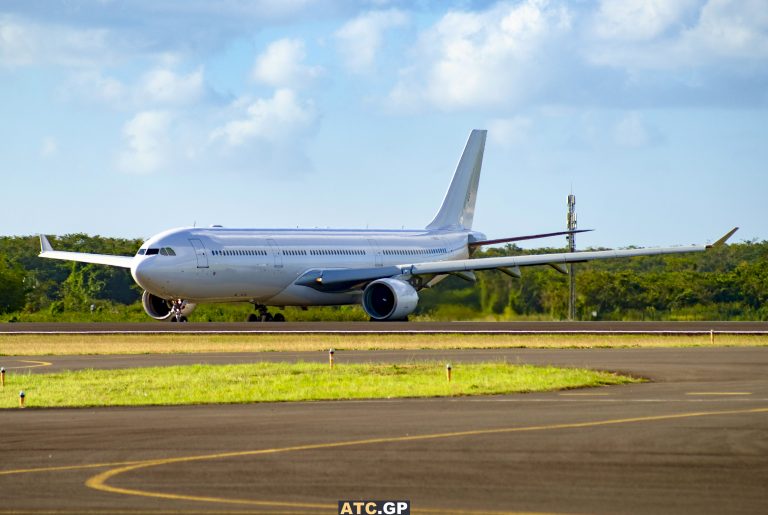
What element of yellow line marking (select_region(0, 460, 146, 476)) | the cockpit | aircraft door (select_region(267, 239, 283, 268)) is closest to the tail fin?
aircraft door (select_region(267, 239, 283, 268))

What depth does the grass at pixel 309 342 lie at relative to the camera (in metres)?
46.2

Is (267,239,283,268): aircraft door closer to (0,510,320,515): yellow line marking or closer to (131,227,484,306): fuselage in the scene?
(131,227,484,306): fuselage

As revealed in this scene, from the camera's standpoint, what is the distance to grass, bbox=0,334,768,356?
46.2m

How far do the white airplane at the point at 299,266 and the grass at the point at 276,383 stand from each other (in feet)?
77.4

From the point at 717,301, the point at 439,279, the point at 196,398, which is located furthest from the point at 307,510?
the point at 717,301

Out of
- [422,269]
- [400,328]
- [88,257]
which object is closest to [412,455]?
[400,328]

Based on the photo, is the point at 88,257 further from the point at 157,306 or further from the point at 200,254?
the point at 200,254

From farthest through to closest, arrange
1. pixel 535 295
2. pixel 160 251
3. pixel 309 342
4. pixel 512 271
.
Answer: pixel 535 295 → pixel 512 271 → pixel 160 251 → pixel 309 342

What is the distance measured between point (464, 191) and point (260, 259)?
21.9 metres

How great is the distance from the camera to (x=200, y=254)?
59.8 meters

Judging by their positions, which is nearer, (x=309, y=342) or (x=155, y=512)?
(x=155, y=512)

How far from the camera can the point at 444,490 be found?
15625 mm

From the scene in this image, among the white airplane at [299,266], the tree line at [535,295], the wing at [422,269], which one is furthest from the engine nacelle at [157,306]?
the wing at [422,269]

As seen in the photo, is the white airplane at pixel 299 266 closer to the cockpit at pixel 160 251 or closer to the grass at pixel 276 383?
the cockpit at pixel 160 251
